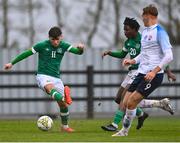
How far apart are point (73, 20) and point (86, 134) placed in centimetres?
1871

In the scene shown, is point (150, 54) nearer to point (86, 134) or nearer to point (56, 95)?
point (86, 134)

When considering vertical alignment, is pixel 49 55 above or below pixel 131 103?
above

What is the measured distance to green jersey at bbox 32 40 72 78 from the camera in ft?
53.9

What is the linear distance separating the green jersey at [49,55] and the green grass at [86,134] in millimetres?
1146

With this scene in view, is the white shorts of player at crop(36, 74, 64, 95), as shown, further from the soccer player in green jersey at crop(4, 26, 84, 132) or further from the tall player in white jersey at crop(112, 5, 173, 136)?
the tall player in white jersey at crop(112, 5, 173, 136)

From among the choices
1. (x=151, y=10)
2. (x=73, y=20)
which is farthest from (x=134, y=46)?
(x=73, y=20)

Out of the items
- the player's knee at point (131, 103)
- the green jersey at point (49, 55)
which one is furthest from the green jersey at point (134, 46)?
the player's knee at point (131, 103)

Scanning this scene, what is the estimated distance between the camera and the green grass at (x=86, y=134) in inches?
546

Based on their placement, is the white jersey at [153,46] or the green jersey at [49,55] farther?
the green jersey at [49,55]

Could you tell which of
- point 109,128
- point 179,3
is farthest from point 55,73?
point 179,3

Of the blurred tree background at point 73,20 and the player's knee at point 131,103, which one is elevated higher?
the blurred tree background at point 73,20

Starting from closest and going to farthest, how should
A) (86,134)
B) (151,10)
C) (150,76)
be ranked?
(150,76) < (151,10) < (86,134)

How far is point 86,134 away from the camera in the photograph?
1530 cm

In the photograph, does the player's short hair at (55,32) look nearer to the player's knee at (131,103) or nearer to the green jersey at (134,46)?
the green jersey at (134,46)
